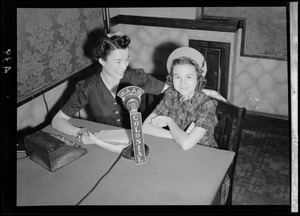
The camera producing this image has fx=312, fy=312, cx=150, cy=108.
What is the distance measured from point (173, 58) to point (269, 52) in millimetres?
1230

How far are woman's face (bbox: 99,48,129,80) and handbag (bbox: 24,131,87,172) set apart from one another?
1.30 feet

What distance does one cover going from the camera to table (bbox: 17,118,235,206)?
1139 mm

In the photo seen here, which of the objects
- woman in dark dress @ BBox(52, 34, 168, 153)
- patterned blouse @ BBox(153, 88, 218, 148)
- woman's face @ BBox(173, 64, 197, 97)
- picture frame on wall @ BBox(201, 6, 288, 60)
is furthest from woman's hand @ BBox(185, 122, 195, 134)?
picture frame on wall @ BBox(201, 6, 288, 60)

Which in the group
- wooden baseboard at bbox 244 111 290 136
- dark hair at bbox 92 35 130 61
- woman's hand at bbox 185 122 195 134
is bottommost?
wooden baseboard at bbox 244 111 290 136

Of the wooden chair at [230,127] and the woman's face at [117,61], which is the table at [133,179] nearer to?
the wooden chair at [230,127]

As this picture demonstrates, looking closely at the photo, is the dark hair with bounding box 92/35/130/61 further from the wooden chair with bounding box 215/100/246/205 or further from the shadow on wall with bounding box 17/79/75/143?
the shadow on wall with bounding box 17/79/75/143

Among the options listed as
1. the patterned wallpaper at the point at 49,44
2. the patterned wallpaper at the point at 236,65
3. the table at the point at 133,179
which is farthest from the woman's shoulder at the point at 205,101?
the patterned wallpaper at the point at 236,65

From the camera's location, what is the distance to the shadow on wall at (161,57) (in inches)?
97.0

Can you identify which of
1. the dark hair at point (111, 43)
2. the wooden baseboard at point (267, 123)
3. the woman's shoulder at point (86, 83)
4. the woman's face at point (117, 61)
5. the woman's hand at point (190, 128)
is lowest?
the wooden baseboard at point (267, 123)

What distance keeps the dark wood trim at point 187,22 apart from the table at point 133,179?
1.19 m

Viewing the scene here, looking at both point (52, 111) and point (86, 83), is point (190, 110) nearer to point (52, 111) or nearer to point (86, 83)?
point (86, 83)
